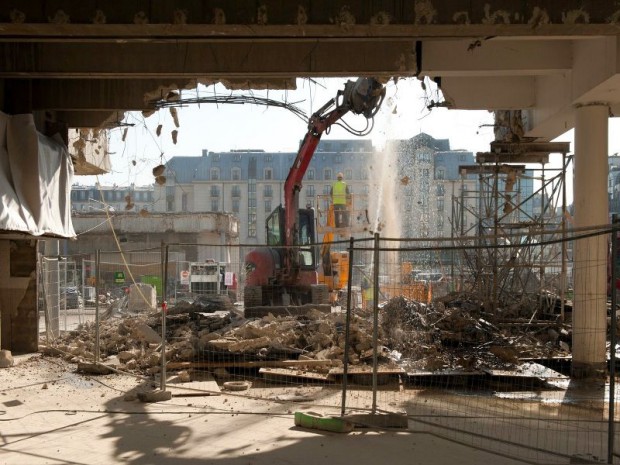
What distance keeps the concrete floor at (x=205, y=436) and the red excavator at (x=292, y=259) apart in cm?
812

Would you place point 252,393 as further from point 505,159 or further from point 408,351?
point 505,159

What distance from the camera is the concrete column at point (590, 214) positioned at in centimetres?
1133

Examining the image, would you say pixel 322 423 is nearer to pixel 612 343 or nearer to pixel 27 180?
pixel 612 343

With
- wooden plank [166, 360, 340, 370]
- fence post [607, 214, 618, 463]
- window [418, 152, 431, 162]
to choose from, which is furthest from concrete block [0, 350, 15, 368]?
window [418, 152, 431, 162]

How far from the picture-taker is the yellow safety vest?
2694 centimetres

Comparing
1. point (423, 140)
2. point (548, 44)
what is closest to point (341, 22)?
point (548, 44)

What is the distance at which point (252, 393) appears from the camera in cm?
1012

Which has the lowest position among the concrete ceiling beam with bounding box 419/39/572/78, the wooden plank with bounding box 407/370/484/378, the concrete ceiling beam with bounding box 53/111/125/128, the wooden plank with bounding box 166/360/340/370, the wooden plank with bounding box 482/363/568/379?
the wooden plank with bounding box 482/363/568/379

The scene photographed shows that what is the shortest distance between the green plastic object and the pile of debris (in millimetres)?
3544

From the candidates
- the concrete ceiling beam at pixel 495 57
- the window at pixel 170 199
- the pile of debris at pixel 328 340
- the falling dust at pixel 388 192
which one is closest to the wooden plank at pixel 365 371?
the pile of debris at pixel 328 340

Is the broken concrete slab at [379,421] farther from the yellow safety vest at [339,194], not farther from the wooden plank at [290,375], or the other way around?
the yellow safety vest at [339,194]

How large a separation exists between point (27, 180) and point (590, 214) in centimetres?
881

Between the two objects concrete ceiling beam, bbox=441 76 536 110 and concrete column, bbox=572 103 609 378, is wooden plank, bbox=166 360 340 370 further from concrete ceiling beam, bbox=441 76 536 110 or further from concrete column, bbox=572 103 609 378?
concrete ceiling beam, bbox=441 76 536 110

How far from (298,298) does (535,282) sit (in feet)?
22.3
